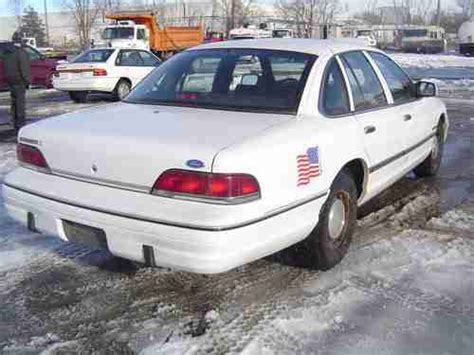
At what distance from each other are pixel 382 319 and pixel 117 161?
1.75m

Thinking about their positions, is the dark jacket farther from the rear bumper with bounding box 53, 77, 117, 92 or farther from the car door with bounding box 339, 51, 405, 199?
the car door with bounding box 339, 51, 405, 199

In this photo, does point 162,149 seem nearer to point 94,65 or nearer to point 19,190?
point 19,190

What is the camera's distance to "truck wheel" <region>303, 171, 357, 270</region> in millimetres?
4113

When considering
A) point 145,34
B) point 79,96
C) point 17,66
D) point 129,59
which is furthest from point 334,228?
point 145,34

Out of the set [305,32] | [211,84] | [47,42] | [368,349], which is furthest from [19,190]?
[47,42]

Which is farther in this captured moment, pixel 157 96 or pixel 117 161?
pixel 157 96

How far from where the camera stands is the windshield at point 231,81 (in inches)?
167

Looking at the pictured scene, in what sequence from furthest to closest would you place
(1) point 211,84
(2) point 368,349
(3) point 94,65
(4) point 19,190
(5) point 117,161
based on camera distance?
(3) point 94,65
(1) point 211,84
(4) point 19,190
(5) point 117,161
(2) point 368,349

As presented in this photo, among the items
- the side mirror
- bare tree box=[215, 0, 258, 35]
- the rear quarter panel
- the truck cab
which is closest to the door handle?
the rear quarter panel

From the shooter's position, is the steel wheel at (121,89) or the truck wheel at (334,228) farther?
the steel wheel at (121,89)

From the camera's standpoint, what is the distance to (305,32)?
55781mm

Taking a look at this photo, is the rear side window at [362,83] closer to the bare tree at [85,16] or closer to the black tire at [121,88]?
the black tire at [121,88]

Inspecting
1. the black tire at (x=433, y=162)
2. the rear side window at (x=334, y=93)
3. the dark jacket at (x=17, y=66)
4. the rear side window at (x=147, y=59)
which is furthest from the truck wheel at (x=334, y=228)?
the rear side window at (x=147, y=59)

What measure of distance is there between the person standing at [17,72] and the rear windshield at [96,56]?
5.45m
